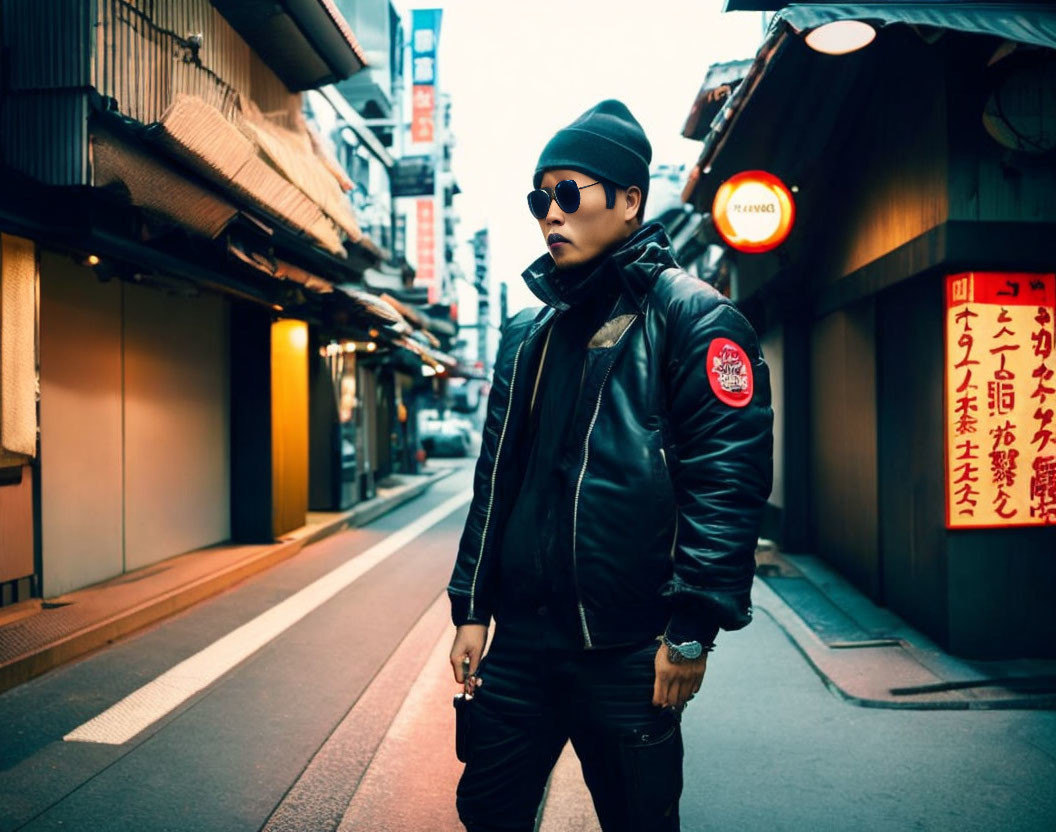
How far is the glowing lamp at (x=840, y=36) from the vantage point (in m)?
5.08

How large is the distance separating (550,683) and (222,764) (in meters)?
3.00

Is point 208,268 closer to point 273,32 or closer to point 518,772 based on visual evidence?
point 273,32

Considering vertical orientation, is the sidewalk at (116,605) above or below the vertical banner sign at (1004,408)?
below

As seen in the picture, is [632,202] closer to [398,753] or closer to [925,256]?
[398,753]

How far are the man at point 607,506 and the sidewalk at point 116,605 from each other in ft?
15.3

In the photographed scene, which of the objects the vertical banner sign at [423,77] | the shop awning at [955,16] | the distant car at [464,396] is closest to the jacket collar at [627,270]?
the shop awning at [955,16]

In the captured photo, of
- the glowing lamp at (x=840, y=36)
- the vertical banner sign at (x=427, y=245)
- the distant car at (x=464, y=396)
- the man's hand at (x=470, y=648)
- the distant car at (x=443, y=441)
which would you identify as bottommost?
the distant car at (x=443, y=441)

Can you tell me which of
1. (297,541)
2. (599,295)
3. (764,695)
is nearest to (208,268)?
(297,541)

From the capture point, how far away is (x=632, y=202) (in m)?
2.21

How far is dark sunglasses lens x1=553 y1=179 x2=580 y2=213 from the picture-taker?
6.89 ft

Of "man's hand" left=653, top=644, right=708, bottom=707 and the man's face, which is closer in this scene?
"man's hand" left=653, top=644, right=708, bottom=707

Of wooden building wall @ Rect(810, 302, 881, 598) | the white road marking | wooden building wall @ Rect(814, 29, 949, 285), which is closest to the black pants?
the white road marking

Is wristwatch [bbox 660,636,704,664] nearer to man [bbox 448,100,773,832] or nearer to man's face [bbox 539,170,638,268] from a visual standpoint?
man [bbox 448,100,773,832]

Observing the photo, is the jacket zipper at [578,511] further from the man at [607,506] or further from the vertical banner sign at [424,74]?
the vertical banner sign at [424,74]
